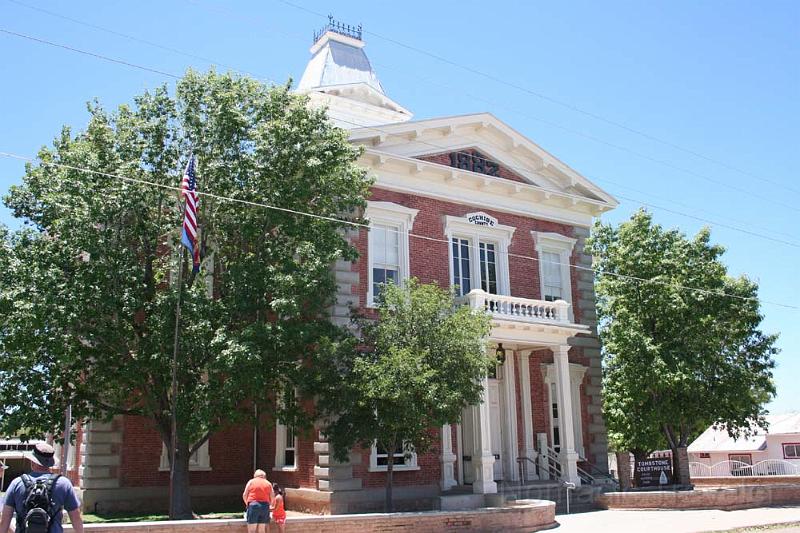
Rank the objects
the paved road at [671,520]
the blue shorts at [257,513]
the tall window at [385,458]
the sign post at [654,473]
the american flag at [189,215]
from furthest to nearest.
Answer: the sign post at [654,473]
the tall window at [385,458]
the paved road at [671,520]
the american flag at [189,215]
the blue shorts at [257,513]

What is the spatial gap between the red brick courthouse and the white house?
Result: 638 inches

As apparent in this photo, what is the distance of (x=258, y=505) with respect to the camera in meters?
14.4

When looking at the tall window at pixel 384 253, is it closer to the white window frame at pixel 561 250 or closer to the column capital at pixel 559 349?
the column capital at pixel 559 349

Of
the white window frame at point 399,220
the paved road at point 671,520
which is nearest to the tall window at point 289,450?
the white window frame at point 399,220

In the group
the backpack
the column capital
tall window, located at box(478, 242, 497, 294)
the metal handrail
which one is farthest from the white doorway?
the backpack

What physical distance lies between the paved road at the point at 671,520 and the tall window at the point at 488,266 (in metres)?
7.68

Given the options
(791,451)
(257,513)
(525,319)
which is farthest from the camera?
(791,451)

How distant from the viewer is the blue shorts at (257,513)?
14.3 m

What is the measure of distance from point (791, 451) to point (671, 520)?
97.9 feet

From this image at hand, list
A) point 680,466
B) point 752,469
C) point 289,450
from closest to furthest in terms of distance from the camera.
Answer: point 289,450 < point 680,466 < point 752,469

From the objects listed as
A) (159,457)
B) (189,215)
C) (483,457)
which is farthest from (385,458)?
(189,215)

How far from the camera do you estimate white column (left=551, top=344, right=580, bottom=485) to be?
23.8 meters

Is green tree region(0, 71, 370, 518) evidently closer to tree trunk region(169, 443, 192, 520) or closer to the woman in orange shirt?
tree trunk region(169, 443, 192, 520)

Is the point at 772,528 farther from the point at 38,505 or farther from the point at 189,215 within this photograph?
the point at 38,505
